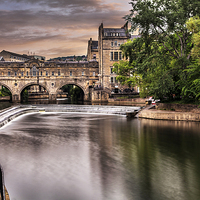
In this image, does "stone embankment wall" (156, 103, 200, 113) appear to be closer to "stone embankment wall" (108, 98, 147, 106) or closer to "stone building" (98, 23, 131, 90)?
"stone embankment wall" (108, 98, 147, 106)

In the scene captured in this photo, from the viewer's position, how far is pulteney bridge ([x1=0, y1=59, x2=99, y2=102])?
217 ft

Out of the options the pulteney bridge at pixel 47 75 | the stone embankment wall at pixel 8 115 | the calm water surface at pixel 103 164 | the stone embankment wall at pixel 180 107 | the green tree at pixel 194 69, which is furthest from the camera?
the pulteney bridge at pixel 47 75

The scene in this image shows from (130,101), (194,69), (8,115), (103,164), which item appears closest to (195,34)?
(194,69)

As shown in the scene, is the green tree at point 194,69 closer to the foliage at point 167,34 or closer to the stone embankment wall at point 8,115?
the foliage at point 167,34

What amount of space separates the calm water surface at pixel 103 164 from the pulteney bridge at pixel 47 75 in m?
47.3

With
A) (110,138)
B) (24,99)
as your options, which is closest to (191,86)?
(110,138)

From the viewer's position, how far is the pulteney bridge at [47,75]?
6625 centimetres

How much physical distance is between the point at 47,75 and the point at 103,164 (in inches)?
2269

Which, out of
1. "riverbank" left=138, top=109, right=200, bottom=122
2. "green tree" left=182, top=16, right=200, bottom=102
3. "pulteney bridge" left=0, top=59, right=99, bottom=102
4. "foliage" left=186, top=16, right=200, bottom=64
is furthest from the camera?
"pulteney bridge" left=0, top=59, right=99, bottom=102

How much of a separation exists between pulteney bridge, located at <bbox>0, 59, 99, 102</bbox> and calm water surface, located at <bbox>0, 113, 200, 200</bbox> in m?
47.3

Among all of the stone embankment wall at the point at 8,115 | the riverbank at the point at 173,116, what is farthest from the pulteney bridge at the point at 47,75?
the riverbank at the point at 173,116

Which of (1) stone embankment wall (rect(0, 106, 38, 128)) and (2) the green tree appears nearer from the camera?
(2) the green tree

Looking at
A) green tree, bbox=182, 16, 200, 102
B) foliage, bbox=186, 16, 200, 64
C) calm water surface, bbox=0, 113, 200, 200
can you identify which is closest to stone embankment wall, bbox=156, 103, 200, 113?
green tree, bbox=182, 16, 200, 102

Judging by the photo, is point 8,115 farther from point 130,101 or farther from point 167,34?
point 130,101
